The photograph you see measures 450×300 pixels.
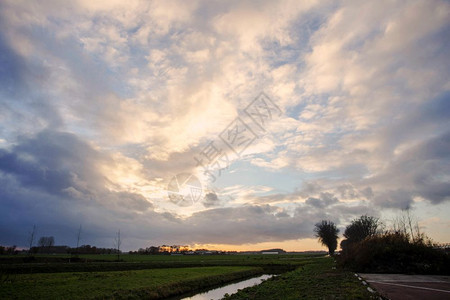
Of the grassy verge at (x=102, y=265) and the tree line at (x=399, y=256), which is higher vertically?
the tree line at (x=399, y=256)

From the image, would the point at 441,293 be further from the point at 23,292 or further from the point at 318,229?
the point at 318,229

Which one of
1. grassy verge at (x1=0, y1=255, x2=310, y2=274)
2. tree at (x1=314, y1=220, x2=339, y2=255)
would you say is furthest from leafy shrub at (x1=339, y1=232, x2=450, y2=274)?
tree at (x1=314, y1=220, x2=339, y2=255)

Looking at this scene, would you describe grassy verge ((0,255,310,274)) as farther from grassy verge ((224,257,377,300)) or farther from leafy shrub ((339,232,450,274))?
grassy verge ((224,257,377,300))

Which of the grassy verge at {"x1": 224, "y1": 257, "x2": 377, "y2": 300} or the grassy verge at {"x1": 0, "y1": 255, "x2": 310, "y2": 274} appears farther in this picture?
the grassy verge at {"x1": 0, "y1": 255, "x2": 310, "y2": 274}

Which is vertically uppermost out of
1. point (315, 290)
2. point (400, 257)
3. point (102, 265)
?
point (400, 257)

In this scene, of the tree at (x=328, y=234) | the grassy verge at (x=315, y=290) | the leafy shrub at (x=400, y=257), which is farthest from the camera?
the tree at (x=328, y=234)

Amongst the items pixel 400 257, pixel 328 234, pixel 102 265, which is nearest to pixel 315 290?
pixel 400 257

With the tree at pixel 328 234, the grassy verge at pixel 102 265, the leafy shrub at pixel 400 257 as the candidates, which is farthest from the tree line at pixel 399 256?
the tree at pixel 328 234

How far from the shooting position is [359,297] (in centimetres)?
1310

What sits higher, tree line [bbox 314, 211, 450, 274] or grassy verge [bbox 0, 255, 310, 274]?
tree line [bbox 314, 211, 450, 274]

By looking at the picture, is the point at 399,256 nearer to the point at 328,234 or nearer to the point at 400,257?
the point at 400,257

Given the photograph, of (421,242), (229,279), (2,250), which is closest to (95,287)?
(229,279)

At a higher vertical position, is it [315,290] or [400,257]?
[400,257]

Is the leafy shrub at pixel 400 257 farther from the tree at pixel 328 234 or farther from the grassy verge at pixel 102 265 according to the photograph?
the tree at pixel 328 234
